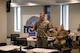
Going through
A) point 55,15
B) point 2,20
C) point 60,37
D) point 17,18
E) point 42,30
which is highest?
point 55,15

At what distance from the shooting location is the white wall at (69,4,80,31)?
41.1ft

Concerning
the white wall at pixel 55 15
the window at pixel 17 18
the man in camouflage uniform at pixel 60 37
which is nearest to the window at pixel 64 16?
the white wall at pixel 55 15

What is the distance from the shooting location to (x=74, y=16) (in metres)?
12.6

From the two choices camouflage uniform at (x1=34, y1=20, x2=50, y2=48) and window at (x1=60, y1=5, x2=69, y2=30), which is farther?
window at (x1=60, y1=5, x2=69, y2=30)

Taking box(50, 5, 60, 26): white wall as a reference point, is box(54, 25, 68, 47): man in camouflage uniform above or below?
below

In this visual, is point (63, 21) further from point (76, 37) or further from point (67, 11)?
point (76, 37)

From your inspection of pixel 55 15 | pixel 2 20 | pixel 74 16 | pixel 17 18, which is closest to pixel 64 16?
pixel 55 15

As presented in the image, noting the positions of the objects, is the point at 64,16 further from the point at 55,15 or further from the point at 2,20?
the point at 2,20

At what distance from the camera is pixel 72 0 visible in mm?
10719

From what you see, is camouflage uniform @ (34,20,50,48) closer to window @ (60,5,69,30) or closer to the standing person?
the standing person

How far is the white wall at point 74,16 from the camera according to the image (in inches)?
493

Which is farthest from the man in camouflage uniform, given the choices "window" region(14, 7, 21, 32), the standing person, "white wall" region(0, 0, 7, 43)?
"window" region(14, 7, 21, 32)

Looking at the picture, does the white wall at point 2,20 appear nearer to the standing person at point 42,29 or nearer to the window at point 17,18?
the standing person at point 42,29

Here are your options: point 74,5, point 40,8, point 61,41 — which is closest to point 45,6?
point 40,8
